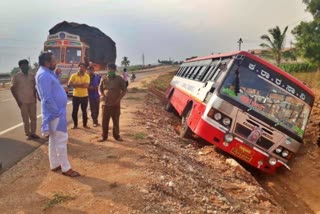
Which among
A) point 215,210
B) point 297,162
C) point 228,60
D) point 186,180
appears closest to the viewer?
point 215,210

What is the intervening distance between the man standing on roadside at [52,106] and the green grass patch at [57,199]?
75cm

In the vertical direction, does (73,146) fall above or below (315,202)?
above

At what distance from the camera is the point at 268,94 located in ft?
27.6

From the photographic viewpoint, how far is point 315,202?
328 inches

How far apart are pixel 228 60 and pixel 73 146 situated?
3.92 metres

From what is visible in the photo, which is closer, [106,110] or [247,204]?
[247,204]

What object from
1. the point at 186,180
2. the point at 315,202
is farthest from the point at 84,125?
the point at 315,202

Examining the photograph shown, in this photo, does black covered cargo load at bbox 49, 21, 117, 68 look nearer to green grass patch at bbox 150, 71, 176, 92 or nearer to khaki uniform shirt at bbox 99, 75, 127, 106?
green grass patch at bbox 150, 71, 176, 92

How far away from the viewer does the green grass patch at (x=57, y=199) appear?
496 centimetres

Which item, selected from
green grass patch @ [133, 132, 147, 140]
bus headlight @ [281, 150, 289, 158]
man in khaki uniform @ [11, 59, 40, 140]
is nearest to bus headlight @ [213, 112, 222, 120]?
bus headlight @ [281, 150, 289, 158]

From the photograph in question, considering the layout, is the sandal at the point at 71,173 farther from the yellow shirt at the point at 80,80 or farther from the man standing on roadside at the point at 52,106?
the yellow shirt at the point at 80,80

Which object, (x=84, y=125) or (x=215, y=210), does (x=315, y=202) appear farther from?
(x=84, y=125)

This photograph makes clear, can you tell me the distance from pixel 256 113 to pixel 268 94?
48 centimetres

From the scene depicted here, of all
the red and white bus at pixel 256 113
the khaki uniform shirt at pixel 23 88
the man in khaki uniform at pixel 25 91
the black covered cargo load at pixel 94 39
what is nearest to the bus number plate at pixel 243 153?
the red and white bus at pixel 256 113
